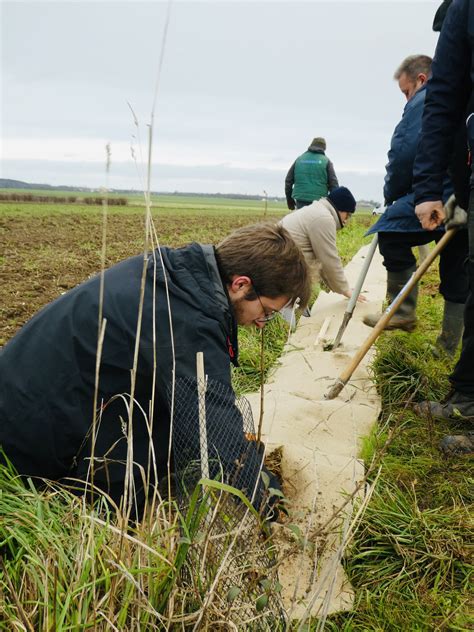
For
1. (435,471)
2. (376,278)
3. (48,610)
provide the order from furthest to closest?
(376,278)
(435,471)
(48,610)

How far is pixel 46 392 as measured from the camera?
5.89ft

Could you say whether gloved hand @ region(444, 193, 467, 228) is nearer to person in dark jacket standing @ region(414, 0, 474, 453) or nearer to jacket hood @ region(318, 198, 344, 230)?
person in dark jacket standing @ region(414, 0, 474, 453)

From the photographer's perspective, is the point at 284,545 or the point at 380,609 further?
the point at 284,545

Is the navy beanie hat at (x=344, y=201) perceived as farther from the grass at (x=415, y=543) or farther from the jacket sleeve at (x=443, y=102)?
the grass at (x=415, y=543)

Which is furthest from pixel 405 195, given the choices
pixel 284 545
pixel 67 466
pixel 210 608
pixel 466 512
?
pixel 210 608

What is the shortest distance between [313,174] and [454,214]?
503 centimetres

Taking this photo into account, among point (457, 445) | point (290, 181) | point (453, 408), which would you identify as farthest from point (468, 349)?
point (290, 181)

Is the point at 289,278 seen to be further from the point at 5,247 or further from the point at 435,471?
the point at 5,247

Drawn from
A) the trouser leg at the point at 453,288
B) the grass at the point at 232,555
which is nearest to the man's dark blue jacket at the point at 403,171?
the trouser leg at the point at 453,288

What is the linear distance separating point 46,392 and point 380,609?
1.30 metres

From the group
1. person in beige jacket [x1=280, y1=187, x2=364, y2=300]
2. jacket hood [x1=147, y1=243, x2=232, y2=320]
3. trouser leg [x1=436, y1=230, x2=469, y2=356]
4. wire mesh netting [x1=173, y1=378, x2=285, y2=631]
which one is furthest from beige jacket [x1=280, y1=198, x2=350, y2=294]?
wire mesh netting [x1=173, y1=378, x2=285, y2=631]

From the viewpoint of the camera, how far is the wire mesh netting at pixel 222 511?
1.27m

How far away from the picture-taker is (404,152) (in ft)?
12.7

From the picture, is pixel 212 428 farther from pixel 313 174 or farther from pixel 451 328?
pixel 313 174
